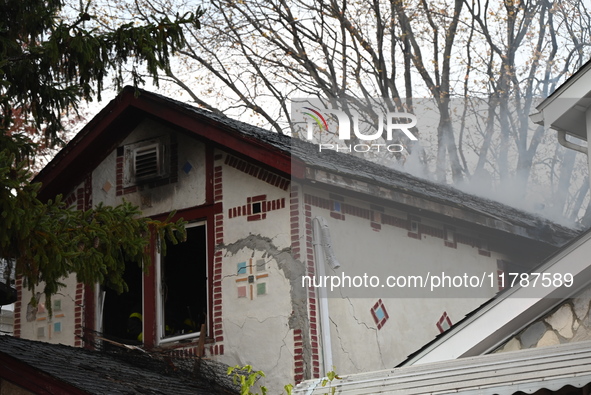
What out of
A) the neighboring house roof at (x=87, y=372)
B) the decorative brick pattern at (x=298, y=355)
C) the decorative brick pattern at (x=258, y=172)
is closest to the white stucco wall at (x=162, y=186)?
the decorative brick pattern at (x=258, y=172)

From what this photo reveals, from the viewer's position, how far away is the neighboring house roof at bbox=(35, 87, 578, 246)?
1162 centimetres

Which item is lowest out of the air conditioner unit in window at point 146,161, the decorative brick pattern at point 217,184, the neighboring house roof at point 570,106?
the neighboring house roof at point 570,106

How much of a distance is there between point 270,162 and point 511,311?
5092 millimetres

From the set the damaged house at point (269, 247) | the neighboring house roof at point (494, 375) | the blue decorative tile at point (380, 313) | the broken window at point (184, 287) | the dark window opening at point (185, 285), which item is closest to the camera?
the neighboring house roof at point (494, 375)

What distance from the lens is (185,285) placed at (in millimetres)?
14016

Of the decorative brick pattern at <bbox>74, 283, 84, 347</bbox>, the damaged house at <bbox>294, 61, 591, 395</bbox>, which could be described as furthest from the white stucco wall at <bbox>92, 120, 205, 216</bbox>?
the damaged house at <bbox>294, 61, 591, 395</bbox>

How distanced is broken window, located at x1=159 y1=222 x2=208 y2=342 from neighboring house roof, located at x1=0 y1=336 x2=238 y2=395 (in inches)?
32.5

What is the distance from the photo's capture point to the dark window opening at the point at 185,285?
42.2 ft

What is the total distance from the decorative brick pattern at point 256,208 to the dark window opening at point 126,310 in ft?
6.82

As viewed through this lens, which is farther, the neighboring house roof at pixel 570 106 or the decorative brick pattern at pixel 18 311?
the decorative brick pattern at pixel 18 311

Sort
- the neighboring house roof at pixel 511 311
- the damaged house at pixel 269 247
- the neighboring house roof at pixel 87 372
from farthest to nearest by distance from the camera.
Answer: the damaged house at pixel 269 247 < the neighboring house roof at pixel 87 372 < the neighboring house roof at pixel 511 311

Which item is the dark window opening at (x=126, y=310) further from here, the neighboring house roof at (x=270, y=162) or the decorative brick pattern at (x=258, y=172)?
the decorative brick pattern at (x=258, y=172)

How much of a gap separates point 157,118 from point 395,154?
36.7 ft

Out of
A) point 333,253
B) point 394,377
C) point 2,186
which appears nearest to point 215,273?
point 333,253
